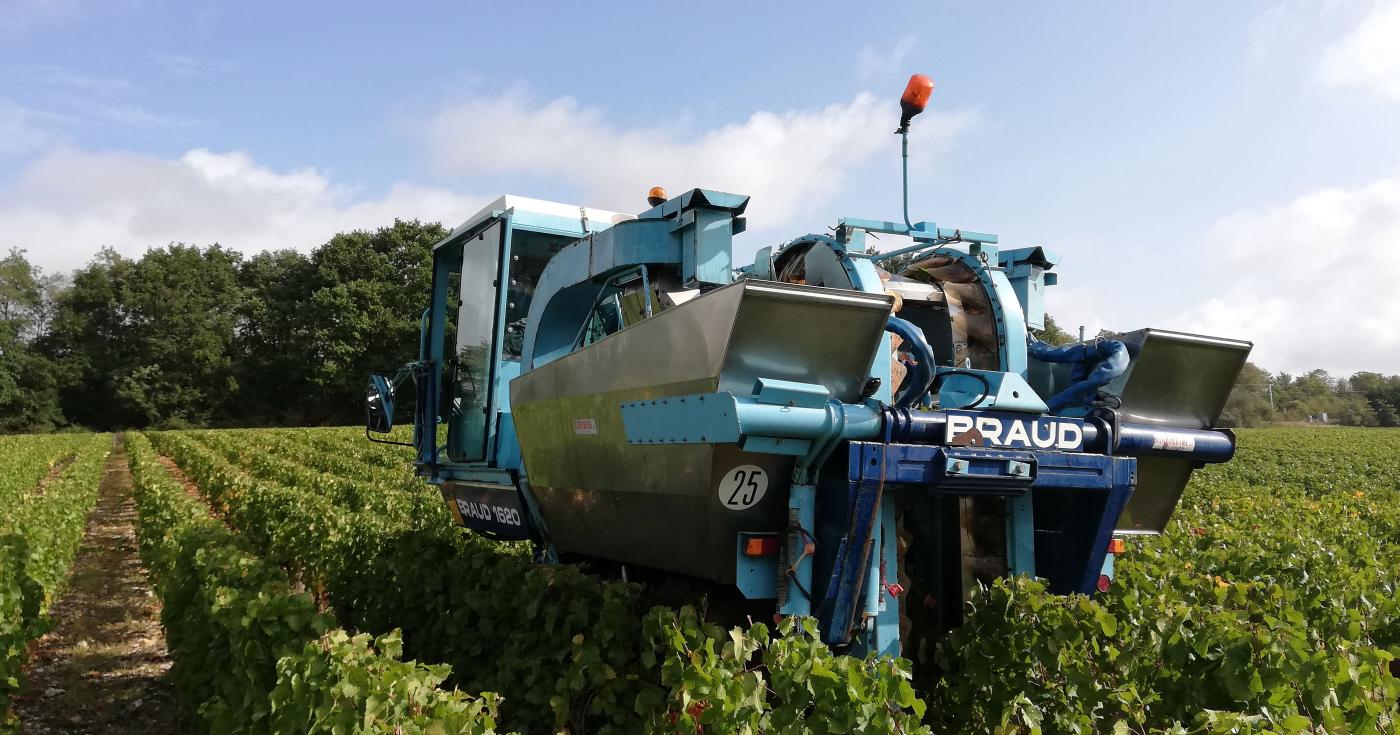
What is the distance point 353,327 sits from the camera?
53.2 meters

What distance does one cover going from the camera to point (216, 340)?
2475 inches

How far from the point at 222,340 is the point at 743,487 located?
70421mm

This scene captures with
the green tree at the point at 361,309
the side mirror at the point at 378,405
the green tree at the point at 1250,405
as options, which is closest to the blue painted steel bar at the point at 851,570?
the side mirror at the point at 378,405

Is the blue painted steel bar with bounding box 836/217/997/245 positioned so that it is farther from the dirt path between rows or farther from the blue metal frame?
the dirt path between rows

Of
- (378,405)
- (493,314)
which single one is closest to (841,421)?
(493,314)

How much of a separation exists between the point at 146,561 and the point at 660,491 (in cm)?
946

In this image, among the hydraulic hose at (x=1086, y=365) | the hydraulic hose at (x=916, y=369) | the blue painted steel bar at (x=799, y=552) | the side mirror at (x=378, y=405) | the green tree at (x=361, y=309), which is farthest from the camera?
the green tree at (x=361, y=309)

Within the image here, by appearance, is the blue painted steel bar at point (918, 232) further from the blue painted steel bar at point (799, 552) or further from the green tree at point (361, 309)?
the green tree at point (361, 309)

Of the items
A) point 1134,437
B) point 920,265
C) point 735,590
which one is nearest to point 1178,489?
point 1134,437

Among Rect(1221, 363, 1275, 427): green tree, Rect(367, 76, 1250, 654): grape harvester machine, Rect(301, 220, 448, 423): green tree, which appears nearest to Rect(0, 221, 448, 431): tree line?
Rect(301, 220, 448, 423): green tree

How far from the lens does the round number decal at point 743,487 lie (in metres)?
3.43

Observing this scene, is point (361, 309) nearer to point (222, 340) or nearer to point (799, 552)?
point (222, 340)

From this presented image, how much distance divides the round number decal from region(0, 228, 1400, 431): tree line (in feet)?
168

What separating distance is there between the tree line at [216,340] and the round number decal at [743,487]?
5104 cm
